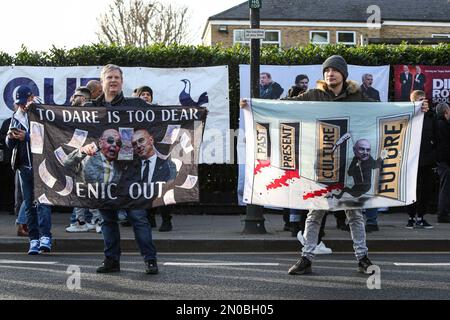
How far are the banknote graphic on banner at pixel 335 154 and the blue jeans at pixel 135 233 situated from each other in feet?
3.89

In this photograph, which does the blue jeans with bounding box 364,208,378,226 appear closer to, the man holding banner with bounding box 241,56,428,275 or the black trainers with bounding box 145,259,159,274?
the man holding banner with bounding box 241,56,428,275

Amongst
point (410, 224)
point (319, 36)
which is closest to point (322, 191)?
point (410, 224)

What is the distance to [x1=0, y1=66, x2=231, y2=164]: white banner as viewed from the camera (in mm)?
12062

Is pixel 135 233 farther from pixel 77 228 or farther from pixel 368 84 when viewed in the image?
pixel 368 84

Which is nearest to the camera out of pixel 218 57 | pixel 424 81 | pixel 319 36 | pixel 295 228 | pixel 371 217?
pixel 295 228

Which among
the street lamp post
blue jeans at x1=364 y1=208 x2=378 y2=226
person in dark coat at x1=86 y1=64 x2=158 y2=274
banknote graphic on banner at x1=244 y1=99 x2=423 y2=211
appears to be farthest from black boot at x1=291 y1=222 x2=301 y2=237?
person in dark coat at x1=86 y1=64 x2=158 y2=274

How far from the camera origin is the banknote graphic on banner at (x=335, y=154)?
7191 millimetres

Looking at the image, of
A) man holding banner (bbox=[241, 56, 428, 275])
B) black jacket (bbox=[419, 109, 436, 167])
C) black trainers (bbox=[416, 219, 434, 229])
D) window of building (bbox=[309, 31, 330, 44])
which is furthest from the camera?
window of building (bbox=[309, 31, 330, 44])

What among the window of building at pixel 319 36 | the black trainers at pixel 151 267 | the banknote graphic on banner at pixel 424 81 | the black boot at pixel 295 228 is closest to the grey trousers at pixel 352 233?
the black trainers at pixel 151 267

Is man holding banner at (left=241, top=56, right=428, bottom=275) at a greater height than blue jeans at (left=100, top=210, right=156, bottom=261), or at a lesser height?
greater

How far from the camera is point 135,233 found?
23.2 feet

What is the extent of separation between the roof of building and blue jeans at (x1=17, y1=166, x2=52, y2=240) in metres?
34.3

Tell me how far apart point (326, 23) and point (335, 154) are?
121 feet

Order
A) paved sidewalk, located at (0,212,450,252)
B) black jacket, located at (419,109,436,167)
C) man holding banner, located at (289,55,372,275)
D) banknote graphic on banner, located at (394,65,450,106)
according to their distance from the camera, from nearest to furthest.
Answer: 1. man holding banner, located at (289,55,372,275)
2. paved sidewalk, located at (0,212,450,252)
3. black jacket, located at (419,109,436,167)
4. banknote graphic on banner, located at (394,65,450,106)
